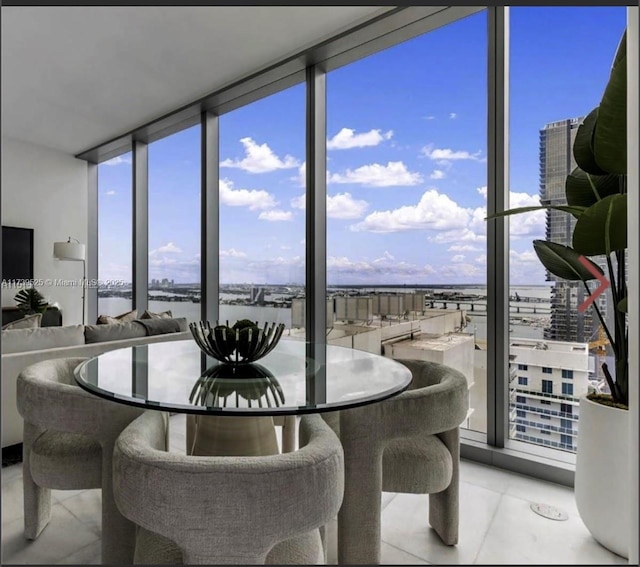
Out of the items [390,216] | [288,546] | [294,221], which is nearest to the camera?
[288,546]

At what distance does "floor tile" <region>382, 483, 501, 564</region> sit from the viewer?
5.40ft

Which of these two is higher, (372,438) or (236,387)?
(236,387)

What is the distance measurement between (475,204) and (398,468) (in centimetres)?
168

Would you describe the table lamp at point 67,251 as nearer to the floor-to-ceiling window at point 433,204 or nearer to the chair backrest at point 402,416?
the floor-to-ceiling window at point 433,204

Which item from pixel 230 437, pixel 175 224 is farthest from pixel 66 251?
pixel 230 437

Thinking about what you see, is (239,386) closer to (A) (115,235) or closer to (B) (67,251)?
(B) (67,251)

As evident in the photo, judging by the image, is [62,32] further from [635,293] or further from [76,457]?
[635,293]

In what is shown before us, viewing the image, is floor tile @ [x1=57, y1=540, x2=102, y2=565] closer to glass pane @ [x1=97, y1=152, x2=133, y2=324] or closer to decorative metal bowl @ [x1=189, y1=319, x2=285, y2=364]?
decorative metal bowl @ [x1=189, y1=319, x2=285, y2=364]

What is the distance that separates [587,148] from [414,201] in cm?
117

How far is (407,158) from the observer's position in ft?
9.50

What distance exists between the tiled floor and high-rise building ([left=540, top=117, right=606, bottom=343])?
802 millimetres

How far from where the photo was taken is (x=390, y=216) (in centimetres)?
297

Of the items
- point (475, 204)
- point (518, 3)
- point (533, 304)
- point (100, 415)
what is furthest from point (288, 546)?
point (475, 204)

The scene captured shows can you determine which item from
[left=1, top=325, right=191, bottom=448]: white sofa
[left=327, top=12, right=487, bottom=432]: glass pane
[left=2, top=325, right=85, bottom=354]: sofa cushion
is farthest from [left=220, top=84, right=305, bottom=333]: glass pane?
[left=2, top=325, right=85, bottom=354]: sofa cushion
